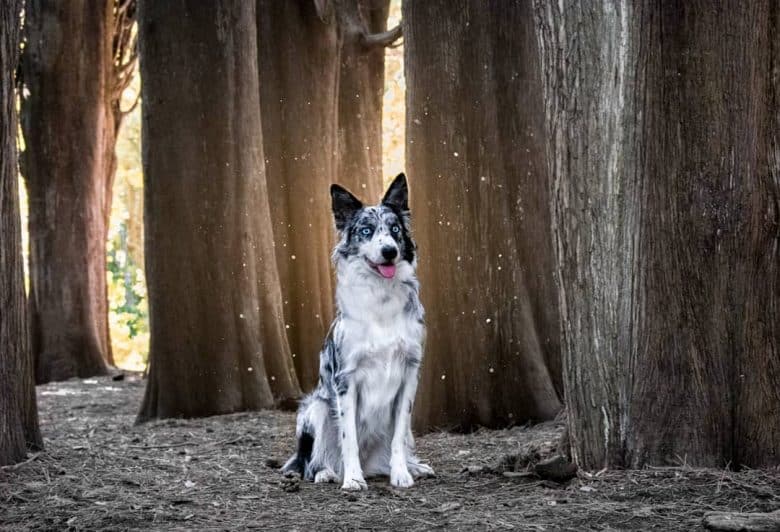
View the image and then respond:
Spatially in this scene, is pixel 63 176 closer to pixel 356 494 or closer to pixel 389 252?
pixel 389 252

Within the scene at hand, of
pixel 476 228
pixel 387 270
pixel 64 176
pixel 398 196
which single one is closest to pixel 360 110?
pixel 64 176

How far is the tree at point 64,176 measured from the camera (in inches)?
760

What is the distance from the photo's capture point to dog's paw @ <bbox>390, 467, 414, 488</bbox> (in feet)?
26.7

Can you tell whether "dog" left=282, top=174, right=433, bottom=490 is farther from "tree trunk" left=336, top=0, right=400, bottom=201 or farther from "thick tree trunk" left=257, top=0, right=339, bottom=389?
"tree trunk" left=336, top=0, right=400, bottom=201

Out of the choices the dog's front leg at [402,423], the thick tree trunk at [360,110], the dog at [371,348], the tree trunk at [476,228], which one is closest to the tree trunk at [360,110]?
the thick tree trunk at [360,110]

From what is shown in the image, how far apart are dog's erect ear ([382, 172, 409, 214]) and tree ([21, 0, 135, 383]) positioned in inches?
477

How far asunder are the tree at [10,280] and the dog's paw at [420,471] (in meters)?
2.95

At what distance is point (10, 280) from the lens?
8570 millimetres

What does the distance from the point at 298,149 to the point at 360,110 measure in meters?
2.56

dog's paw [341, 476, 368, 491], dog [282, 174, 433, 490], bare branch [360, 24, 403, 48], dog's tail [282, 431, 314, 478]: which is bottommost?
dog's paw [341, 476, 368, 491]

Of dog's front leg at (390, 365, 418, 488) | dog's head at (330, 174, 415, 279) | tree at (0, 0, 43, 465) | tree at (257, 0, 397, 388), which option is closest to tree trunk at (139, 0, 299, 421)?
tree at (257, 0, 397, 388)

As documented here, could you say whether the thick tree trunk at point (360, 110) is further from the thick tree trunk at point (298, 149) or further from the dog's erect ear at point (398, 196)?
the dog's erect ear at point (398, 196)

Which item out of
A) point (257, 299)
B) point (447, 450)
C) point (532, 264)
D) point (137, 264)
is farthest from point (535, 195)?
point (137, 264)

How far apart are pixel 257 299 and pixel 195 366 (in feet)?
3.69
